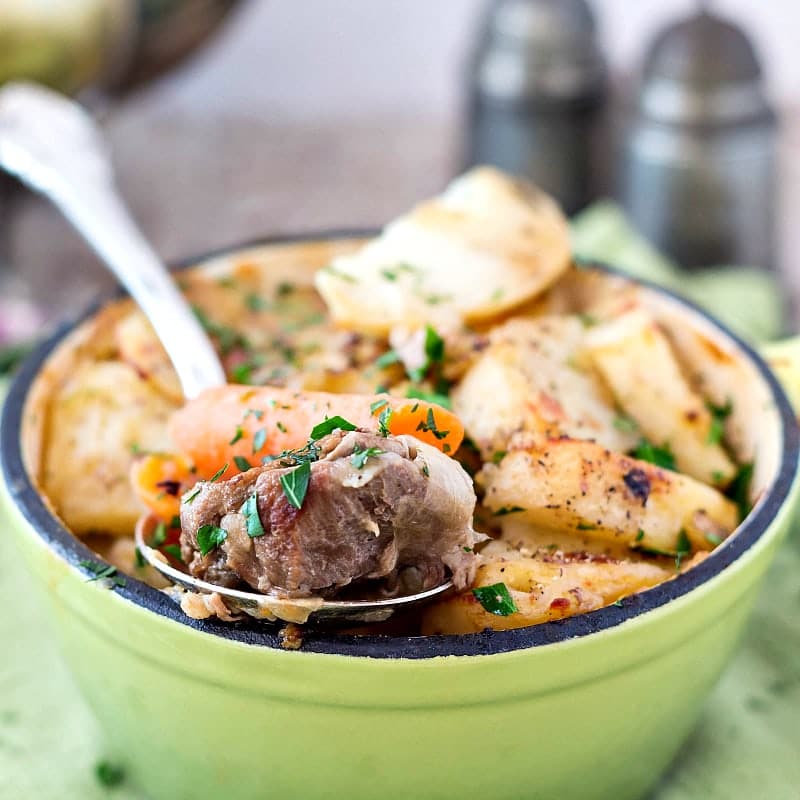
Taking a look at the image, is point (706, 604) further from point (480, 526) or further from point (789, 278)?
point (789, 278)

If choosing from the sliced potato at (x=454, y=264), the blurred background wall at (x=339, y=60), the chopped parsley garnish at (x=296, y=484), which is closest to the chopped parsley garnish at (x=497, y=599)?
the chopped parsley garnish at (x=296, y=484)

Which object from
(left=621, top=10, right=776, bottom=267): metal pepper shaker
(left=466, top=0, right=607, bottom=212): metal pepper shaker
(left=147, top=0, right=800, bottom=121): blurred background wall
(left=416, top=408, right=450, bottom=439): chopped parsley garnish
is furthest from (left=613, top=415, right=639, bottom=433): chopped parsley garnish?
(left=147, top=0, right=800, bottom=121): blurred background wall

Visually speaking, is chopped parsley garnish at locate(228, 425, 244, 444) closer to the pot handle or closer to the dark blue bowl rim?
the dark blue bowl rim

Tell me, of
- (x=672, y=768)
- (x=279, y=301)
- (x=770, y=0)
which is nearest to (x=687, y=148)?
(x=770, y=0)

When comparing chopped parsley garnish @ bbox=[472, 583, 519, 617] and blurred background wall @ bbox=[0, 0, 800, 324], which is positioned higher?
chopped parsley garnish @ bbox=[472, 583, 519, 617]

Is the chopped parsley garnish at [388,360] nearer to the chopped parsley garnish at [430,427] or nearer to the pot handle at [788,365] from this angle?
the chopped parsley garnish at [430,427]

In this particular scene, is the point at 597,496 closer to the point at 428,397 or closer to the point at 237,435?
the point at 428,397
